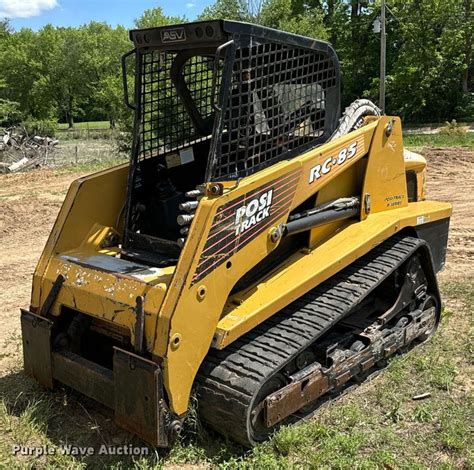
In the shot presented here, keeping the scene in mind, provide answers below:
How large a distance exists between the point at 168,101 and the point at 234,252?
1588 mm

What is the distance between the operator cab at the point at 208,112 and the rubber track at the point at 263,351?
718 millimetres

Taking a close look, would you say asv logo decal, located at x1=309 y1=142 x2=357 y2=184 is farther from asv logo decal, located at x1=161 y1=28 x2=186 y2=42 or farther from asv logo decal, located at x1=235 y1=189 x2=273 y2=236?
asv logo decal, located at x1=161 y1=28 x2=186 y2=42

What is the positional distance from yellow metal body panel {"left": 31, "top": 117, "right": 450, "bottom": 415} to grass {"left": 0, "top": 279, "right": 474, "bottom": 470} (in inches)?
17.9

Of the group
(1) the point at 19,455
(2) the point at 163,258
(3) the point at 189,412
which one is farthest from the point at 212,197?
(1) the point at 19,455

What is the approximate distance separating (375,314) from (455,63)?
32.1m

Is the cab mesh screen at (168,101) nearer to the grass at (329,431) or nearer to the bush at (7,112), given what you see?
the grass at (329,431)

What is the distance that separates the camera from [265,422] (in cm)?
350

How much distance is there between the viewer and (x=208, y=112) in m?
4.75

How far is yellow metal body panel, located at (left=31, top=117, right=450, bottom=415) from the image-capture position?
128 inches

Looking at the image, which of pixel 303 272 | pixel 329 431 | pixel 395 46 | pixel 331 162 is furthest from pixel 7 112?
pixel 329 431

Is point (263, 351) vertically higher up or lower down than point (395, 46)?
lower down

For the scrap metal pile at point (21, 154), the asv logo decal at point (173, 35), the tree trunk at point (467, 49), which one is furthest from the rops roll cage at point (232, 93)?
the tree trunk at point (467, 49)

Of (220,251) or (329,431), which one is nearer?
(220,251)

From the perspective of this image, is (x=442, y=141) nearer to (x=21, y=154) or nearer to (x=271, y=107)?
(x=21, y=154)
